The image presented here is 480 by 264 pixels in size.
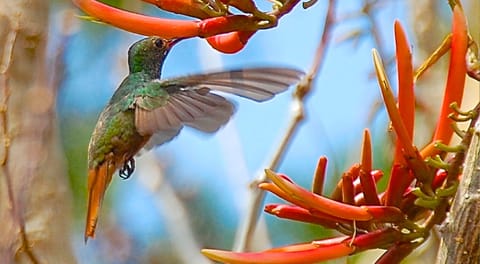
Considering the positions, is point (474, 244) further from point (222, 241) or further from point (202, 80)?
point (222, 241)

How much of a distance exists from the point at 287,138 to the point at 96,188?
32 centimetres

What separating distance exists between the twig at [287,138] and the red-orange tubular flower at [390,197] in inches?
18.2

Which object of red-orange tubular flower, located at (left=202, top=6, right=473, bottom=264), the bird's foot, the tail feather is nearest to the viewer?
red-orange tubular flower, located at (left=202, top=6, right=473, bottom=264)

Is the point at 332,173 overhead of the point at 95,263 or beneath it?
overhead

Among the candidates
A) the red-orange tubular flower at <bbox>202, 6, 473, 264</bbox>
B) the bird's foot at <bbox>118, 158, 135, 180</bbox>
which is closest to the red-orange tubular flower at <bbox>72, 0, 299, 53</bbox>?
the red-orange tubular flower at <bbox>202, 6, 473, 264</bbox>

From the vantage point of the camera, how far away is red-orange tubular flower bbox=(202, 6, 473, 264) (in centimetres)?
82

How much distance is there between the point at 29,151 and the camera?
106 centimetres

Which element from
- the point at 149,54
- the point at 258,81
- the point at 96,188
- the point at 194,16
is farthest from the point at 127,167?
the point at 194,16

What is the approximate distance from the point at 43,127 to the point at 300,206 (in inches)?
15.5

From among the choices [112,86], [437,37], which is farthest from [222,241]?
[437,37]

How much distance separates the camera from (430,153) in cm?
89

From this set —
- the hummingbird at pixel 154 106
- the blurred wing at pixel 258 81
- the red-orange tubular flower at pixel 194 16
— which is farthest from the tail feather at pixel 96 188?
the red-orange tubular flower at pixel 194 16

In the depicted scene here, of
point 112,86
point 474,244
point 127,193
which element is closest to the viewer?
point 474,244

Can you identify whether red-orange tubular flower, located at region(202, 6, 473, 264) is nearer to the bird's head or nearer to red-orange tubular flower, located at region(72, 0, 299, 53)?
red-orange tubular flower, located at region(72, 0, 299, 53)
